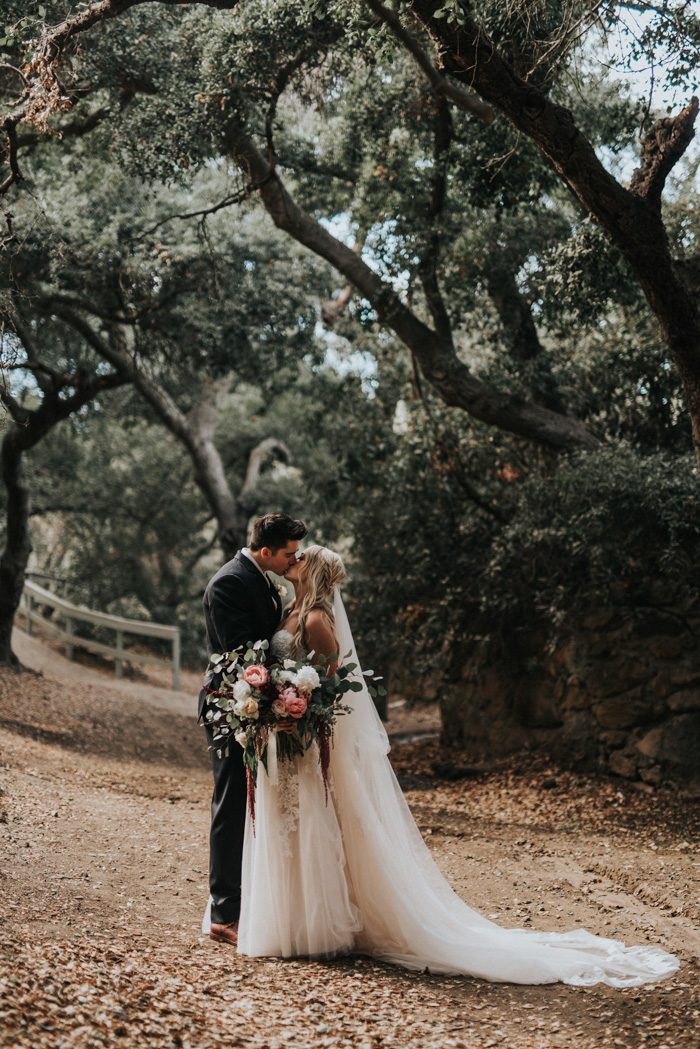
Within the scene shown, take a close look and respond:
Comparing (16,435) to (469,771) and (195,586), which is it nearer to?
(469,771)

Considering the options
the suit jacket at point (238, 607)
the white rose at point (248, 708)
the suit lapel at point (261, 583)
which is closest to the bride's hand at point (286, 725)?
the white rose at point (248, 708)

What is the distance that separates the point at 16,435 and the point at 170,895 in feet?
27.1

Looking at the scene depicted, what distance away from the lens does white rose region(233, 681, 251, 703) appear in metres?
4.90

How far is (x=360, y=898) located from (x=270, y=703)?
1.10 meters

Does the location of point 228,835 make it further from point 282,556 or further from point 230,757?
point 282,556

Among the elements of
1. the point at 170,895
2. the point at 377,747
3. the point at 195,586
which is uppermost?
the point at 195,586

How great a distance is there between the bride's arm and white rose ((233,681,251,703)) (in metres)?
0.45

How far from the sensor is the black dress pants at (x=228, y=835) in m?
5.25

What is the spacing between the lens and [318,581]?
5215 millimetres

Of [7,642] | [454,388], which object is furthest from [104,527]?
[454,388]

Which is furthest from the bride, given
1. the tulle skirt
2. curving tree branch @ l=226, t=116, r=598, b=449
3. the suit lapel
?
curving tree branch @ l=226, t=116, r=598, b=449

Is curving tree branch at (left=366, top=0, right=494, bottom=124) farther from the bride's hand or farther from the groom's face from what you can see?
the bride's hand

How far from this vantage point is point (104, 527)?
64.7ft

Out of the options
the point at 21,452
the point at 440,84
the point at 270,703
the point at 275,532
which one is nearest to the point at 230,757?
the point at 270,703
